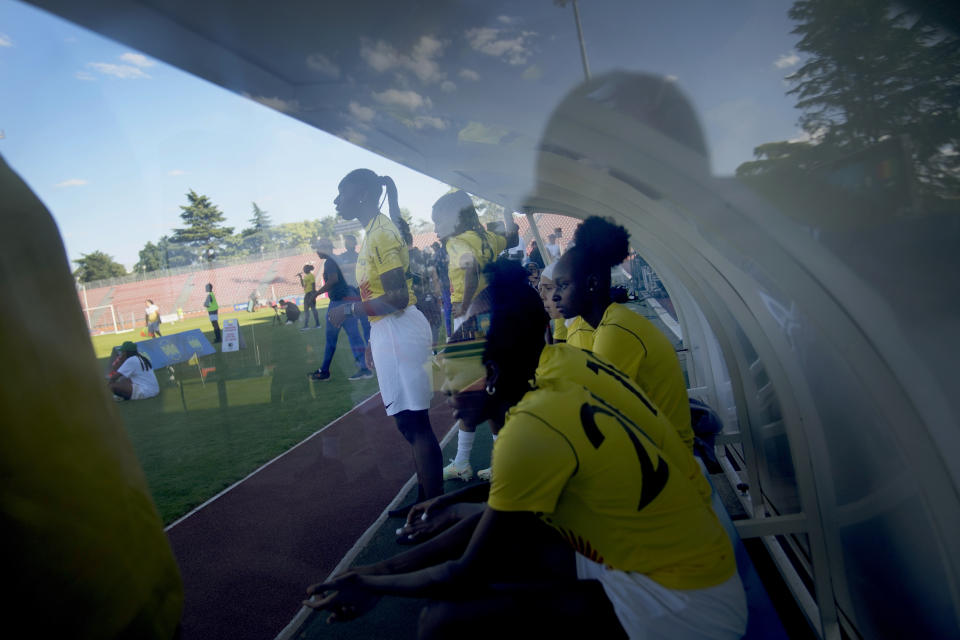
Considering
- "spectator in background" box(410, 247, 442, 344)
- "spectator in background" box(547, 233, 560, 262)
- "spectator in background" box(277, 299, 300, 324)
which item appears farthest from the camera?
"spectator in background" box(547, 233, 560, 262)

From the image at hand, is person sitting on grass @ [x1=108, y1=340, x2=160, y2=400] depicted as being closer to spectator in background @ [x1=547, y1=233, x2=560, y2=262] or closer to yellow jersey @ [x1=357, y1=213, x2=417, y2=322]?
yellow jersey @ [x1=357, y1=213, x2=417, y2=322]

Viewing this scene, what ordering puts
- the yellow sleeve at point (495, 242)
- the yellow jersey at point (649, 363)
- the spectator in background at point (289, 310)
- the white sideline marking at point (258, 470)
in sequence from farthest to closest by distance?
1. the spectator in background at point (289, 310)
2. the yellow sleeve at point (495, 242)
3. the white sideline marking at point (258, 470)
4. the yellow jersey at point (649, 363)

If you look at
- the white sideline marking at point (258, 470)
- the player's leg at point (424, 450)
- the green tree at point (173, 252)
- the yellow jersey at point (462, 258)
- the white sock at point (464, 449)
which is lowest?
the white sideline marking at point (258, 470)

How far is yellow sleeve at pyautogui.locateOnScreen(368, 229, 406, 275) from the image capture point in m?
3.01

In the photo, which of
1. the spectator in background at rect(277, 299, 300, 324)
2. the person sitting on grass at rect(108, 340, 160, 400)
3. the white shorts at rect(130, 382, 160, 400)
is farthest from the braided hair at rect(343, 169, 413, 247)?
the spectator in background at rect(277, 299, 300, 324)

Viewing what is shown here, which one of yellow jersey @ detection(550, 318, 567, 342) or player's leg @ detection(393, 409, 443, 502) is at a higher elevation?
yellow jersey @ detection(550, 318, 567, 342)

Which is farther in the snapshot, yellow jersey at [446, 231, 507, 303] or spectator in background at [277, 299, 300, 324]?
spectator in background at [277, 299, 300, 324]

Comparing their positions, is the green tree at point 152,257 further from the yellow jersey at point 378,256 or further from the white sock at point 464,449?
the white sock at point 464,449

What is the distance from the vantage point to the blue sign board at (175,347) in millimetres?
8070

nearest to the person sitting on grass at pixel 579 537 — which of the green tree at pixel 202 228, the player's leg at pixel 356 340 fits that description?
the green tree at pixel 202 228

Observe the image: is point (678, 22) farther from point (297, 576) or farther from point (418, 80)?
point (297, 576)

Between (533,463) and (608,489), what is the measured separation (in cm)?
22

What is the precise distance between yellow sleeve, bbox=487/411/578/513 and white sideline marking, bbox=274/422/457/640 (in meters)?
0.74

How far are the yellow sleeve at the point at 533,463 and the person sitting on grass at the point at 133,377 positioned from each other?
6988 mm
